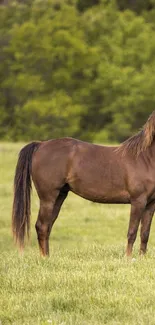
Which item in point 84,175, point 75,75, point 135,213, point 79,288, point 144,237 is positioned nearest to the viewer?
point 79,288

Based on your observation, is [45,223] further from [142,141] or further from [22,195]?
[142,141]

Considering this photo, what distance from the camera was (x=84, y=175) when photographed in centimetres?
977

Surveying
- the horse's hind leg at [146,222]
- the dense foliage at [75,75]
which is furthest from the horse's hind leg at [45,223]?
the dense foliage at [75,75]

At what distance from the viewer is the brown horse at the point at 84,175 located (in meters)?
9.63

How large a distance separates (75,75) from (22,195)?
157 ft

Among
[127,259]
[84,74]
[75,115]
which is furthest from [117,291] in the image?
[84,74]

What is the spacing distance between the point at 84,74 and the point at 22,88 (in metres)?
4.78

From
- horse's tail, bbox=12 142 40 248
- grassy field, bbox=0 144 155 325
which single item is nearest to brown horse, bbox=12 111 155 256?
horse's tail, bbox=12 142 40 248

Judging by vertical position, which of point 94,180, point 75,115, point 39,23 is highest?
point 94,180

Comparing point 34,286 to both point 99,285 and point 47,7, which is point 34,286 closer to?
point 99,285

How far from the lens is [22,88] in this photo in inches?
2186

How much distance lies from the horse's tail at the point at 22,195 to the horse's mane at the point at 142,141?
106cm

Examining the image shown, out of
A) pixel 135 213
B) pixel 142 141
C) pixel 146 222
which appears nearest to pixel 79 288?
pixel 135 213

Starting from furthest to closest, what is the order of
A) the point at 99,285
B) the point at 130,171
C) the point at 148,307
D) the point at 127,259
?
the point at 130,171 → the point at 127,259 → the point at 99,285 → the point at 148,307
